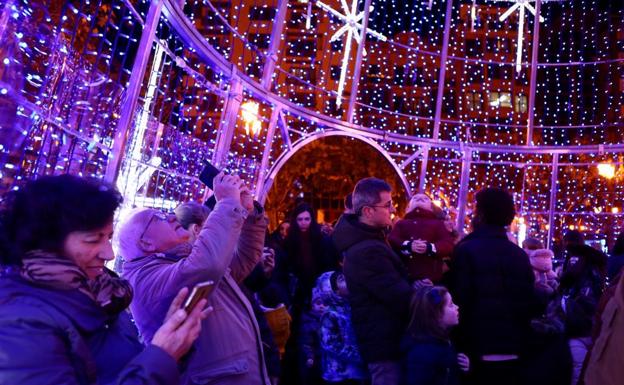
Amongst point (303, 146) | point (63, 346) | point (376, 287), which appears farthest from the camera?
point (303, 146)

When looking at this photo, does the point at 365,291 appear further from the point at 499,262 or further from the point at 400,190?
the point at 400,190

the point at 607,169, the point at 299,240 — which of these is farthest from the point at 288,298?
the point at 607,169

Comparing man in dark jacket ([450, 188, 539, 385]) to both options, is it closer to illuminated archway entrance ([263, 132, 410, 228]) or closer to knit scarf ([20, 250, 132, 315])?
knit scarf ([20, 250, 132, 315])

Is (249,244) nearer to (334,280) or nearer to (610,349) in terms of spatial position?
(334,280)

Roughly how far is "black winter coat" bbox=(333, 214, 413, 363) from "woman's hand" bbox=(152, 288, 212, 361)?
1.46 m

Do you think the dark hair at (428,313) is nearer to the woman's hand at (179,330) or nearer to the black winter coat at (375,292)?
the black winter coat at (375,292)

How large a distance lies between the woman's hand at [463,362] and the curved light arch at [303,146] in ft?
16.2

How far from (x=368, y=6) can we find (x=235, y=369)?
29.3 feet

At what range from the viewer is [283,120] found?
806cm

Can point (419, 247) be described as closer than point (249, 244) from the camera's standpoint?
No

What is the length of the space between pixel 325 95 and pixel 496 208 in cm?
663

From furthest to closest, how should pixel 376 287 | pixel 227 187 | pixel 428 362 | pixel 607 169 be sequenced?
pixel 607 169
pixel 376 287
pixel 428 362
pixel 227 187

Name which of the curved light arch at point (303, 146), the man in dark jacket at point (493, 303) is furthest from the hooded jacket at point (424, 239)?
the curved light arch at point (303, 146)

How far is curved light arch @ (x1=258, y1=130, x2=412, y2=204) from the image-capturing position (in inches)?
315
